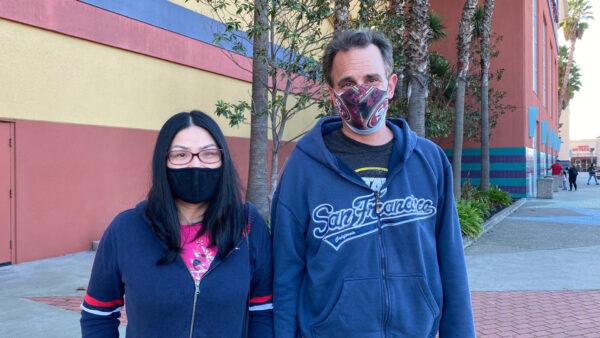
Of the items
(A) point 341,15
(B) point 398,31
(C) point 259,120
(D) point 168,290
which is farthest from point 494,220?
(D) point 168,290

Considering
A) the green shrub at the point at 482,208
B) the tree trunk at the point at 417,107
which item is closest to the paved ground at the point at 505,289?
the green shrub at the point at 482,208

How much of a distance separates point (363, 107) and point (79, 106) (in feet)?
26.1

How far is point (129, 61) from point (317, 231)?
8.89m

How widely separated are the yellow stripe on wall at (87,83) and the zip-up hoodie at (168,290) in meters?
6.91

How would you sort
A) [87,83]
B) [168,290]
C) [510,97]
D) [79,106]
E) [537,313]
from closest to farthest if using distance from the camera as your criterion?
1. [168,290]
2. [537,313]
3. [79,106]
4. [87,83]
5. [510,97]

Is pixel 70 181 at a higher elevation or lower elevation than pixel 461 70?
lower

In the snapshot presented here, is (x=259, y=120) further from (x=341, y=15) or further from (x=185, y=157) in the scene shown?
(x=185, y=157)

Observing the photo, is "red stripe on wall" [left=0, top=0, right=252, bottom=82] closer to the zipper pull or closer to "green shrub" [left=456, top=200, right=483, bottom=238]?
"green shrub" [left=456, top=200, right=483, bottom=238]

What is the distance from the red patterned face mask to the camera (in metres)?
2.28


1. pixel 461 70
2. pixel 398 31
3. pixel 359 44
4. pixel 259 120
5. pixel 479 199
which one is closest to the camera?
pixel 359 44

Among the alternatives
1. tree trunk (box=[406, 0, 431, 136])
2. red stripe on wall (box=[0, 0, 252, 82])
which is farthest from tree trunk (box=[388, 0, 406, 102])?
red stripe on wall (box=[0, 0, 252, 82])

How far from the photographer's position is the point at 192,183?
2.12 metres

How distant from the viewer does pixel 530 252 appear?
9.35m

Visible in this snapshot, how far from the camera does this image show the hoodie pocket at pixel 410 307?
6.84 feet
